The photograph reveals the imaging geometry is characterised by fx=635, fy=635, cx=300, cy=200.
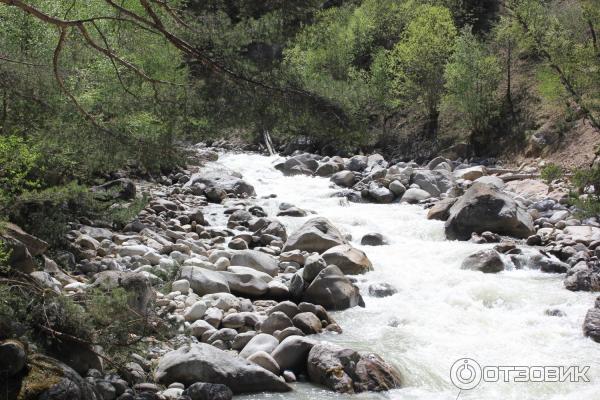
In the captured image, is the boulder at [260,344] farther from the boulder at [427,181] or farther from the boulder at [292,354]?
the boulder at [427,181]

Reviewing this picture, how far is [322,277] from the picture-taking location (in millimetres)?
9828

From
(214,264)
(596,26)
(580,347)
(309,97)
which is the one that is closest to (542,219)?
(596,26)

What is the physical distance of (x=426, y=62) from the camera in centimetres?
2875

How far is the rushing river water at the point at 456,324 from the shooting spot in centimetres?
707

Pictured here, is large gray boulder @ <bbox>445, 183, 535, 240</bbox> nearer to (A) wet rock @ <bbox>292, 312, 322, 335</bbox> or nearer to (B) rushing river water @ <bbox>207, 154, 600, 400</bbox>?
(B) rushing river water @ <bbox>207, 154, 600, 400</bbox>

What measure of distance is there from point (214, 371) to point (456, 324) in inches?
156

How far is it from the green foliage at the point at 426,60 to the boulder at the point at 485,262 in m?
18.0

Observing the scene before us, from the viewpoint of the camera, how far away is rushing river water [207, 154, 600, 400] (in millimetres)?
7074

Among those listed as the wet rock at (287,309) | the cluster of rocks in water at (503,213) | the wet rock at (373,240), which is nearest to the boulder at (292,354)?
the wet rock at (287,309)

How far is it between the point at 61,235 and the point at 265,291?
3.18 metres

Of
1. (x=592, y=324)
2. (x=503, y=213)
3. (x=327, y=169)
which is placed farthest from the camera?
(x=327, y=169)

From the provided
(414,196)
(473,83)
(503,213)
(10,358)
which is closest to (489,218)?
(503,213)

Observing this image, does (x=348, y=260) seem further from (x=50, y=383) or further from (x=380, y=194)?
(x=380, y=194)

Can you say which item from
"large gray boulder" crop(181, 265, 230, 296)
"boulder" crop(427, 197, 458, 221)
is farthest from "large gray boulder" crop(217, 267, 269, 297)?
"boulder" crop(427, 197, 458, 221)
